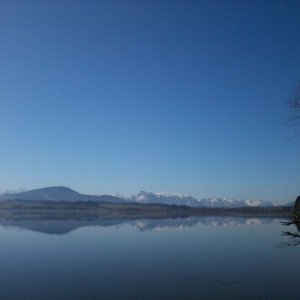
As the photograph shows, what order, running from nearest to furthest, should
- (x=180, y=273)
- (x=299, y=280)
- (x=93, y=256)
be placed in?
(x=299, y=280) → (x=180, y=273) → (x=93, y=256)

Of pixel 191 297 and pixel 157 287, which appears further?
pixel 157 287

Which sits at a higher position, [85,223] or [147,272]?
[85,223]

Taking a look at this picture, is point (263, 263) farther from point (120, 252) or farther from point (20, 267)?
point (20, 267)

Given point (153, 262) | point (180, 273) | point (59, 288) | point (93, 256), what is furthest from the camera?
point (93, 256)

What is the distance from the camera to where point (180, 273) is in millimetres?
23172

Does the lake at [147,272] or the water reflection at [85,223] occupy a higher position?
the water reflection at [85,223]

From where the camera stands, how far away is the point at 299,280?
844 inches

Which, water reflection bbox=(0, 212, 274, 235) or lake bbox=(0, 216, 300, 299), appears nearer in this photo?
lake bbox=(0, 216, 300, 299)

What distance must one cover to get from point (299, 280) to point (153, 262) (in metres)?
10.4

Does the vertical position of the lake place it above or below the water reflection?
below

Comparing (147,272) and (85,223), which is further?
(85,223)

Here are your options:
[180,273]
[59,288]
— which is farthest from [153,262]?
[59,288]

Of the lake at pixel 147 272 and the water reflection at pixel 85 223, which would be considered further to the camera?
the water reflection at pixel 85 223

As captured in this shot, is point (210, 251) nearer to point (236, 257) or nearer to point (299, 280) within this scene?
point (236, 257)
